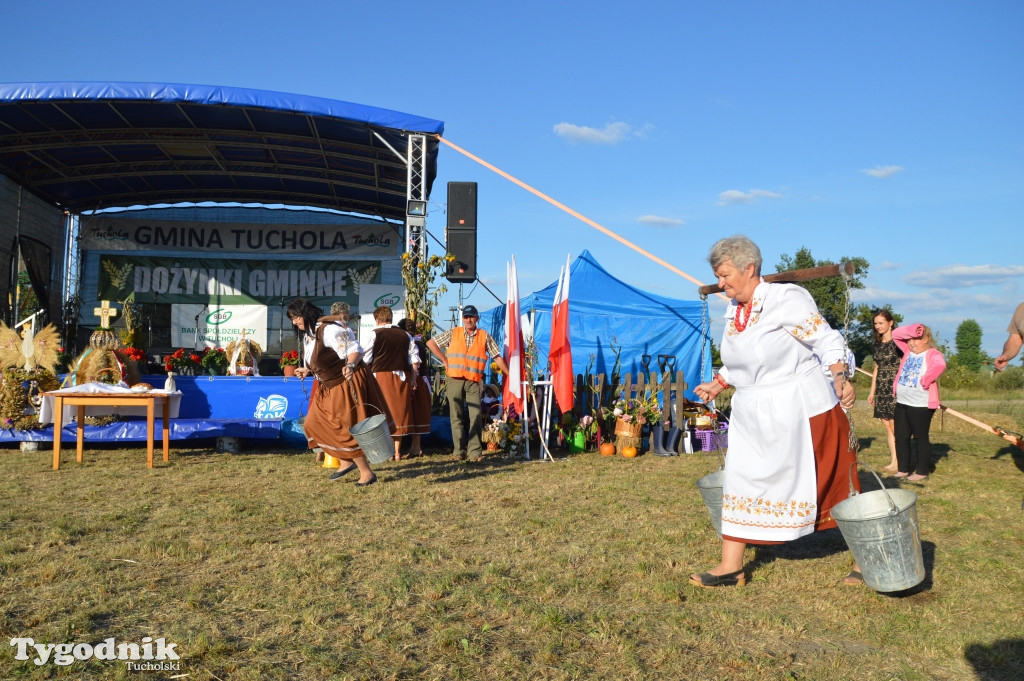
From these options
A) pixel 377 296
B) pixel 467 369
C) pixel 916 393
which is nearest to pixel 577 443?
pixel 467 369

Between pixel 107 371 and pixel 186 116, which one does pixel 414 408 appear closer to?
pixel 107 371

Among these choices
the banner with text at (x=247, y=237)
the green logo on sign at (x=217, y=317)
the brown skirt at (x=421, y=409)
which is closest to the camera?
the brown skirt at (x=421, y=409)

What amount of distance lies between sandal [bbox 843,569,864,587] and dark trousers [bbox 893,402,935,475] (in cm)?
400

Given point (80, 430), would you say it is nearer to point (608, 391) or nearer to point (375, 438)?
point (375, 438)

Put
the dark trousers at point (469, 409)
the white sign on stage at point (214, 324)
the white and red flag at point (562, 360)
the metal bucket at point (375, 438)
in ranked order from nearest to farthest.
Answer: the metal bucket at point (375, 438) < the dark trousers at point (469, 409) < the white and red flag at point (562, 360) < the white sign on stage at point (214, 324)

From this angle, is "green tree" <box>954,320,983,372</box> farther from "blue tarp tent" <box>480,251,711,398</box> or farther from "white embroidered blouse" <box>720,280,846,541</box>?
"white embroidered blouse" <box>720,280,846,541</box>

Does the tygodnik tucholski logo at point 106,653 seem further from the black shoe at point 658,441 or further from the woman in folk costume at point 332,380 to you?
the black shoe at point 658,441

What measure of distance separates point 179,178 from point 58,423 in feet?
36.4

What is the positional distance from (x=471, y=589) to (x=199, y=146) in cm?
1328

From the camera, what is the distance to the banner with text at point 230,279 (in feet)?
60.7

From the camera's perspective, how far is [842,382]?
3.66m

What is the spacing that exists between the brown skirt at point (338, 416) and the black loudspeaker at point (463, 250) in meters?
4.95

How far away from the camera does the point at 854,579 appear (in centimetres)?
397

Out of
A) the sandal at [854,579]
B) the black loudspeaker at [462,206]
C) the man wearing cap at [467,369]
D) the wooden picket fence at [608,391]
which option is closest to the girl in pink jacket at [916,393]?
the wooden picket fence at [608,391]
